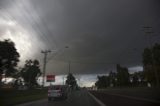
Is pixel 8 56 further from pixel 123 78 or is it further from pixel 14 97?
pixel 123 78

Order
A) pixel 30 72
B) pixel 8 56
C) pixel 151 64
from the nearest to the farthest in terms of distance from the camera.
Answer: pixel 8 56
pixel 151 64
pixel 30 72

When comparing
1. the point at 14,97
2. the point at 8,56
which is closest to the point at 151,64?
the point at 8,56

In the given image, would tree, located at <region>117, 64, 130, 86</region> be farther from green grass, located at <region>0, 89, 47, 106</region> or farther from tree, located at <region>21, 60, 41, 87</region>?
green grass, located at <region>0, 89, 47, 106</region>

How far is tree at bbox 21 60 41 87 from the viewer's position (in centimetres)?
15662

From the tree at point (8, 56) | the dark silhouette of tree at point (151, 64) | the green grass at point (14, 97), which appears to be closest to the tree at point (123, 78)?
the dark silhouette of tree at point (151, 64)

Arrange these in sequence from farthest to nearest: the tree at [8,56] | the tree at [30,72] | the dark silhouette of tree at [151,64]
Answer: the tree at [30,72], the dark silhouette of tree at [151,64], the tree at [8,56]

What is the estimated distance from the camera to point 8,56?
310 feet

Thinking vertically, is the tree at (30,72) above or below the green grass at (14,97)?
above

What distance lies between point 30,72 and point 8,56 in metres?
62.6

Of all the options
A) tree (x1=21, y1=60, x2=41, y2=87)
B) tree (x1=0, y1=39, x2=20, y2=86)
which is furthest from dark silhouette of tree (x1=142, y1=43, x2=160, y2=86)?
tree (x1=21, y1=60, x2=41, y2=87)

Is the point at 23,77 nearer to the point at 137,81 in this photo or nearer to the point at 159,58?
the point at 137,81

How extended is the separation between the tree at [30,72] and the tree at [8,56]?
58.6m

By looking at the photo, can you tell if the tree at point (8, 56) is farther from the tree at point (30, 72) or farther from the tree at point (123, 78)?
the tree at point (123, 78)

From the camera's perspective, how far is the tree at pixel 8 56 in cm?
9471
